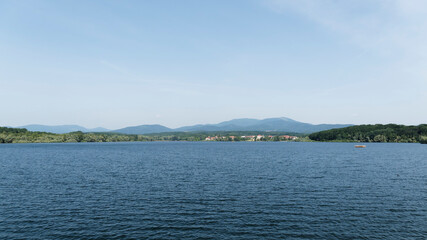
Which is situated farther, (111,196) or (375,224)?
(111,196)

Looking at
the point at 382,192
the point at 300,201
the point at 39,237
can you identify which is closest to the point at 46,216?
the point at 39,237

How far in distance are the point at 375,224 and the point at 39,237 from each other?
4425cm

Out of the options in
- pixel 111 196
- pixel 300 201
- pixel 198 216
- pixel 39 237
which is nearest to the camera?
pixel 39 237

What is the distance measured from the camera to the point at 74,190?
56500 mm

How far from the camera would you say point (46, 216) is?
39688mm

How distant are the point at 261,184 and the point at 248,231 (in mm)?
29989

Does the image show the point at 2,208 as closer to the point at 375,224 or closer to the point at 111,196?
the point at 111,196

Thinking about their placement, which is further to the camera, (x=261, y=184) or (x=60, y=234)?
(x=261, y=184)

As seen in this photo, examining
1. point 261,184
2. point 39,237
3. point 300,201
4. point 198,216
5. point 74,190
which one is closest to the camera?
point 39,237

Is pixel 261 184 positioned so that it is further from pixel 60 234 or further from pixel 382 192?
pixel 60 234

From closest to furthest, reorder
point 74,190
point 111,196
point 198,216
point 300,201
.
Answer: point 198,216, point 300,201, point 111,196, point 74,190

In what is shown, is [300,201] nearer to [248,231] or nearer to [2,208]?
[248,231]

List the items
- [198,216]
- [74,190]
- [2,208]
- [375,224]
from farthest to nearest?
[74,190] → [2,208] → [198,216] → [375,224]

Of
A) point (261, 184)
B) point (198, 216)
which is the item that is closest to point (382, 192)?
point (261, 184)
